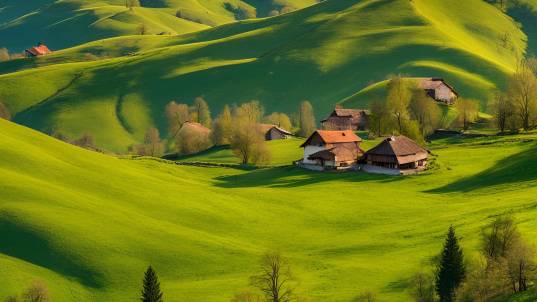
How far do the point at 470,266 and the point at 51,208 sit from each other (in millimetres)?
44681

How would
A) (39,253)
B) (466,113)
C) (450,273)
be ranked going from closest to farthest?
(450,273), (39,253), (466,113)

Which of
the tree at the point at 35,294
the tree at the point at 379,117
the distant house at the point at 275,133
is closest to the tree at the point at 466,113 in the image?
the tree at the point at 379,117

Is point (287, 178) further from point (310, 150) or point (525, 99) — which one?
point (525, 99)

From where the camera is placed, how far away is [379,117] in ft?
450

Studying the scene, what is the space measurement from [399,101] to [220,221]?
6314 centimetres

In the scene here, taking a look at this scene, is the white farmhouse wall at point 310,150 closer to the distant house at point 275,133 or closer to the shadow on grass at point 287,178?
the shadow on grass at point 287,178

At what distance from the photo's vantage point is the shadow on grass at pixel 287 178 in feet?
346

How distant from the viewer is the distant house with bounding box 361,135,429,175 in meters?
107

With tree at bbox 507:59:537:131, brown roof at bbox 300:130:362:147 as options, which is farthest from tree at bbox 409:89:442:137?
brown roof at bbox 300:130:362:147

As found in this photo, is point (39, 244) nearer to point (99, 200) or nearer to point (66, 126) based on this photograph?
point (99, 200)

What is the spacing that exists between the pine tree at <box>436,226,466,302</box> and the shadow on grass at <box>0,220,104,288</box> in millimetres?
31100

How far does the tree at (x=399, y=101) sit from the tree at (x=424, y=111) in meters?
1.76

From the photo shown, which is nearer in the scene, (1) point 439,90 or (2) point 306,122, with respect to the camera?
(1) point 439,90

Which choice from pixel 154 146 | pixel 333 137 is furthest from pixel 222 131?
pixel 333 137
